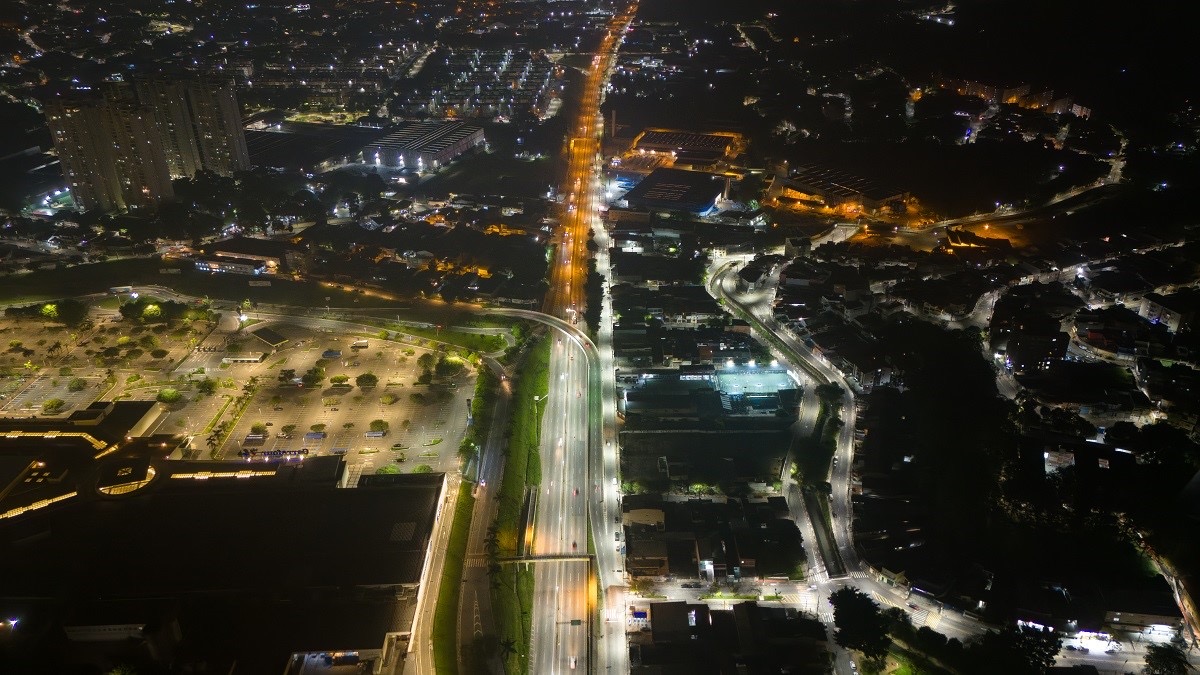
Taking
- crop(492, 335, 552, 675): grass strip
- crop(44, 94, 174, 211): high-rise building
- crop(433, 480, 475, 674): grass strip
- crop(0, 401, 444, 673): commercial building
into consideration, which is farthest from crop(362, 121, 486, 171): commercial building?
crop(433, 480, 475, 674): grass strip

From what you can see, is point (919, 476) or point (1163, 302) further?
point (1163, 302)

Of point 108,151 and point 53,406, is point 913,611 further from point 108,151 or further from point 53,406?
point 108,151

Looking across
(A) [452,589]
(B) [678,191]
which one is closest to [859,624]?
(A) [452,589]

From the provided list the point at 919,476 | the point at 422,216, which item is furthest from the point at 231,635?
the point at 422,216

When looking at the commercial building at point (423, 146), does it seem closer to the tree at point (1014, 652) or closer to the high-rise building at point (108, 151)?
the high-rise building at point (108, 151)

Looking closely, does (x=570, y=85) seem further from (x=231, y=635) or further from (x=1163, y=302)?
(x=231, y=635)

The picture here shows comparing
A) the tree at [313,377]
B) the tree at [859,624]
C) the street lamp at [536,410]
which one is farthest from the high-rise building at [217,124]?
the tree at [859,624]

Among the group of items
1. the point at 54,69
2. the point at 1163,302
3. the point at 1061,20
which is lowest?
the point at 1163,302
